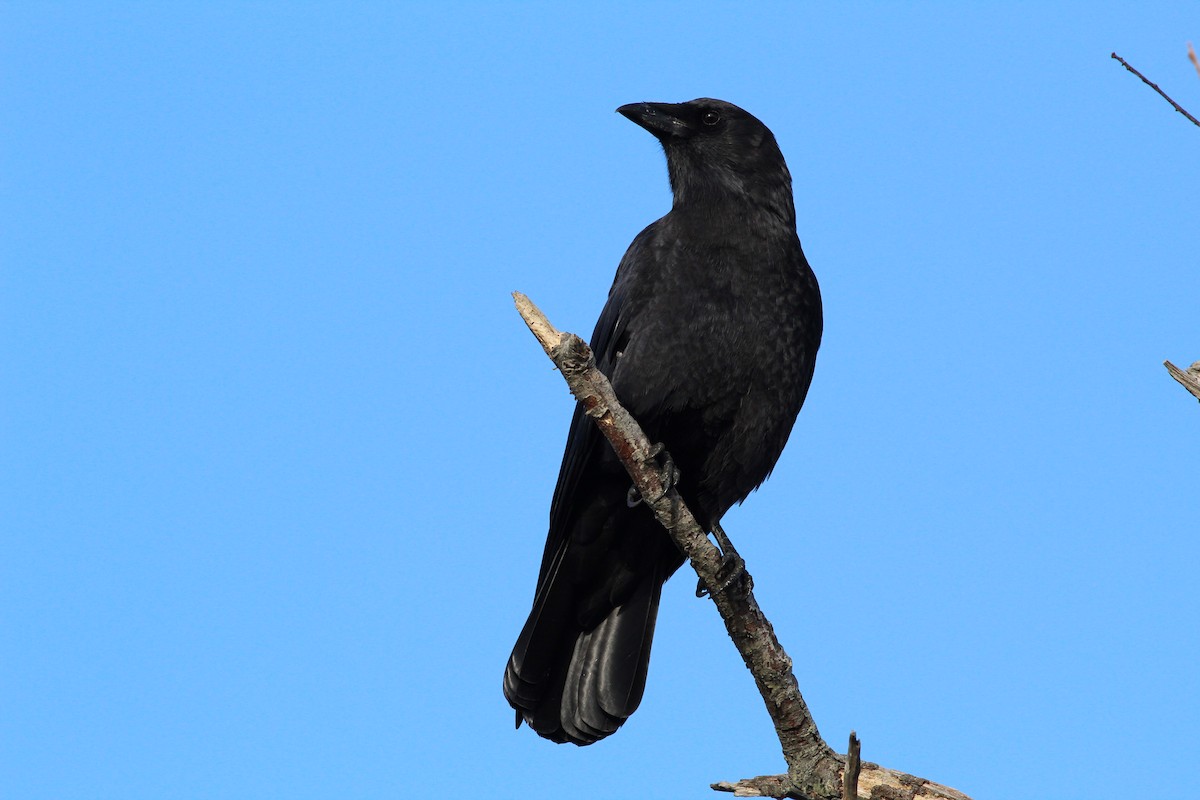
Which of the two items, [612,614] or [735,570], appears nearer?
[735,570]

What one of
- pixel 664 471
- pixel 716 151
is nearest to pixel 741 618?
pixel 664 471

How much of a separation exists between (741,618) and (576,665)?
1.31 metres

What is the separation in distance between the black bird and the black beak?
0.01m

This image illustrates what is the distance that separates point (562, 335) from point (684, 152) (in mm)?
2269

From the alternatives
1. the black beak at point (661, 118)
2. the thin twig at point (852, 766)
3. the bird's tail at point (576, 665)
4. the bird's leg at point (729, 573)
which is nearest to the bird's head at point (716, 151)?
the black beak at point (661, 118)

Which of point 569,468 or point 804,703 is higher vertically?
point 569,468

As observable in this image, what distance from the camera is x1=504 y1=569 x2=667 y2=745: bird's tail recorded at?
20.5ft

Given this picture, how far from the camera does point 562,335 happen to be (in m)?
4.74

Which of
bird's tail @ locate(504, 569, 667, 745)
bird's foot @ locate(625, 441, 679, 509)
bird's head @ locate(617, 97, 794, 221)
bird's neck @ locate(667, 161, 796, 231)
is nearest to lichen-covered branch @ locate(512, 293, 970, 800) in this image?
bird's foot @ locate(625, 441, 679, 509)

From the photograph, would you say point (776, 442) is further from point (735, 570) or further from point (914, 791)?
point (914, 791)

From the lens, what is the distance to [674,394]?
5652mm

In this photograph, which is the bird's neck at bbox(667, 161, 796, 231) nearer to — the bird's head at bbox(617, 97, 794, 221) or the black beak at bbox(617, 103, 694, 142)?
the bird's head at bbox(617, 97, 794, 221)

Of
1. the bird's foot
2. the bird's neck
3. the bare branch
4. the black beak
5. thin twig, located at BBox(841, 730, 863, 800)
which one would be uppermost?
the black beak

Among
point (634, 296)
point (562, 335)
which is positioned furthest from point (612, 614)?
point (562, 335)
